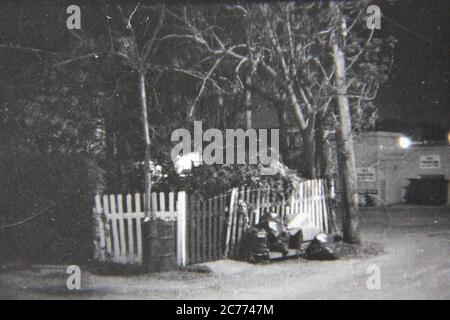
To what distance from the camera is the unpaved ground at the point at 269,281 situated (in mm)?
6434

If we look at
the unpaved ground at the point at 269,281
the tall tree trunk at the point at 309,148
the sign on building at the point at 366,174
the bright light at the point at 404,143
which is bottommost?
the unpaved ground at the point at 269,281

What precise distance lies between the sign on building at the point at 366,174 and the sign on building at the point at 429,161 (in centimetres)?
325

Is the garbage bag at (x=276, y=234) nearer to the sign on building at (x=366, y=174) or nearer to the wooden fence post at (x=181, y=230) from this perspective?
the wooden fence post at (x=181, y=230)

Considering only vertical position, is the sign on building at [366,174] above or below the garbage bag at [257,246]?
above

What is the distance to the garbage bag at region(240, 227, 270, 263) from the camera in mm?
8258

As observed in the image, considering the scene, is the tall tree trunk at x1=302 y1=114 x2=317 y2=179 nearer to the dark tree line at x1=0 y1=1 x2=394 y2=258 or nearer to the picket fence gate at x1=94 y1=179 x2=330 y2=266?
the dark tree line at x1=0 y1=1 x2=394 y2=258

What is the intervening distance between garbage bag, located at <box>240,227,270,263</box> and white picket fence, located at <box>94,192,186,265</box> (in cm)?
127

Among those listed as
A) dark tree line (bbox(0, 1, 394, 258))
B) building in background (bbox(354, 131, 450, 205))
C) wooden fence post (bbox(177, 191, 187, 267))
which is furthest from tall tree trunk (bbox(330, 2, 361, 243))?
building in background (bbox(354, 131, 450, 205))

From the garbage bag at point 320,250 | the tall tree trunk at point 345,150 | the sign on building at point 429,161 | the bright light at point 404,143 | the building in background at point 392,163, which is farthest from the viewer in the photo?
the sign on building at point 429,161

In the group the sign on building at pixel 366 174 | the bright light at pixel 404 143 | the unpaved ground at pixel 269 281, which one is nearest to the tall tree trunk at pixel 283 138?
the unpaved ground at pixel 269 281

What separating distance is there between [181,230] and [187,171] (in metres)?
2.58

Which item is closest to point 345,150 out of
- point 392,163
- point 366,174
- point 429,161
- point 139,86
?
point 139,86

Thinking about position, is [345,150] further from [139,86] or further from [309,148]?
[139,86]

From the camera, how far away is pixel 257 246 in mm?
8273
